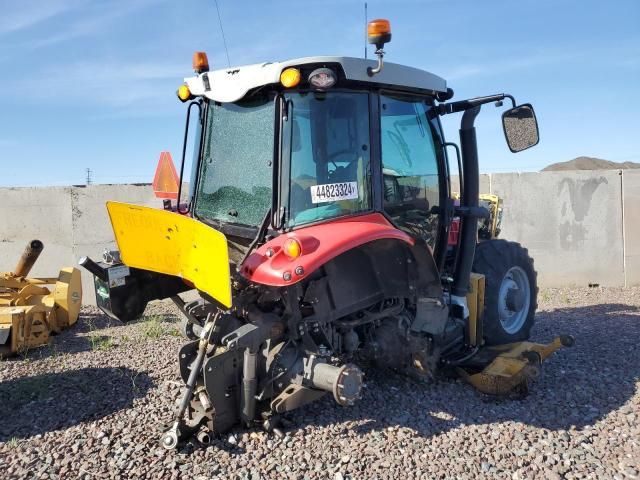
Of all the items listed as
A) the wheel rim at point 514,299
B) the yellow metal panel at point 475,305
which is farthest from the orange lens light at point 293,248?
the wheel rim at point 514,299

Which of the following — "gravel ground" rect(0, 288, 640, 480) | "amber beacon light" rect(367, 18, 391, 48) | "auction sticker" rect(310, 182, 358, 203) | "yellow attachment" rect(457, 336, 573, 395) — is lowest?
"gravel ground" rect(0, 288, 640, 480)

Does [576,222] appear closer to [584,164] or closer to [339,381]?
[339,381]

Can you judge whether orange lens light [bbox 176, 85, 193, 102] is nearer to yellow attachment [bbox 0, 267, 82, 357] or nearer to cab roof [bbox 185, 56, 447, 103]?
cab roof [bbox 185, 56, 447, 103]

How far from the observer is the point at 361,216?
3482 mm

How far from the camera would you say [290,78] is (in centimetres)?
311

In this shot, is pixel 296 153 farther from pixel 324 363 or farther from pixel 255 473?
pixel 255 473

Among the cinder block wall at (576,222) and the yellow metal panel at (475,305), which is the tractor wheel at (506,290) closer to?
the yellow metal panel at (475,305)

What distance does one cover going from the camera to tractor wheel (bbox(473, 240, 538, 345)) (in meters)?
4.68

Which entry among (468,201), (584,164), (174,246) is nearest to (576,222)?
(468,201)

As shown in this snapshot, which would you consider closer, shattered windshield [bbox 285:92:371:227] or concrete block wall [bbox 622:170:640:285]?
shattered windshield [bbox 285:92:371:227]

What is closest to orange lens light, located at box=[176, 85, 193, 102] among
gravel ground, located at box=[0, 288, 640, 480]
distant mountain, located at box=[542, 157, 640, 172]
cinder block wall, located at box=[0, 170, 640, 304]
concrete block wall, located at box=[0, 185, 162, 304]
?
gravel ground, located at box=[0, 288, 640, 480]

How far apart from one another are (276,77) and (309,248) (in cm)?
102

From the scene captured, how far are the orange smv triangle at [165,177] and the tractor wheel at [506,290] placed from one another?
3860 mm

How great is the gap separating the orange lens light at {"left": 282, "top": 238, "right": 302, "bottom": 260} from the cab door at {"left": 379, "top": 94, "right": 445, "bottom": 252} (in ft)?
2.97
